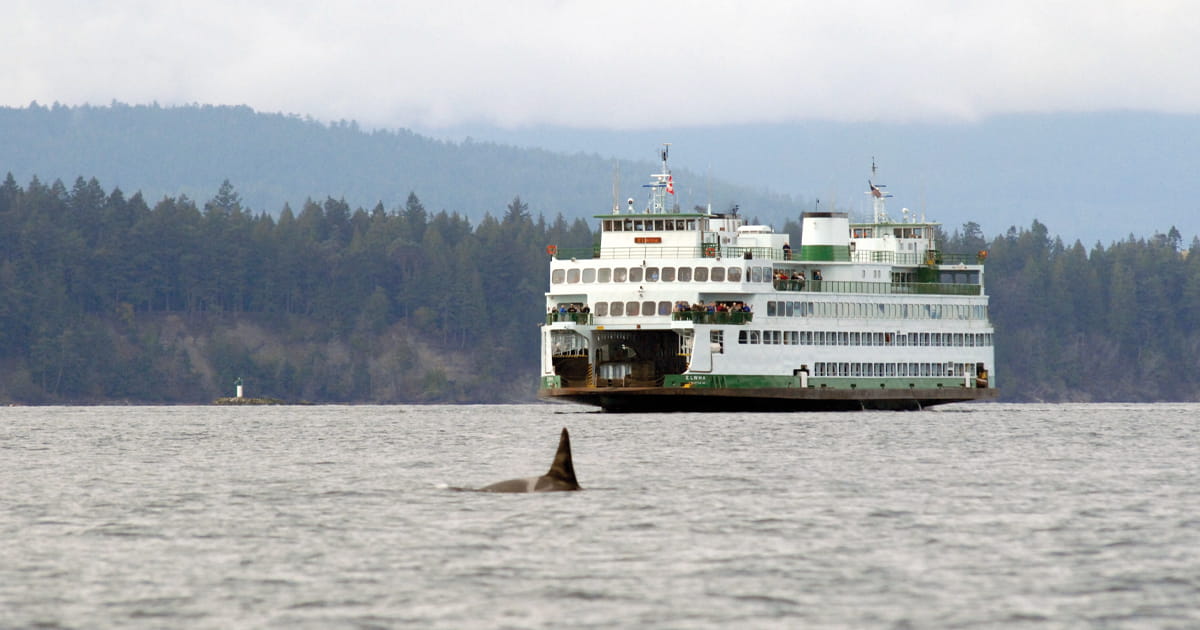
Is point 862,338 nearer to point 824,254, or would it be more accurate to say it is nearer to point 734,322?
point 824,254

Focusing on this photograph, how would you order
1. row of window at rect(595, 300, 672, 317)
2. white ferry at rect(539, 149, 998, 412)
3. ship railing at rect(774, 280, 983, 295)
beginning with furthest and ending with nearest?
ship railing at rect(774, 280, 983, 295) → row of window at rect(595, 300, 672, 317) → white ferry at rect(539, 149, 998, 412)

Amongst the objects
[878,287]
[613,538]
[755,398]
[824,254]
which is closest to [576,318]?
[755,398]

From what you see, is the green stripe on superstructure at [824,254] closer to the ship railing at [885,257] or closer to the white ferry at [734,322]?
the white ferry at [734,322]

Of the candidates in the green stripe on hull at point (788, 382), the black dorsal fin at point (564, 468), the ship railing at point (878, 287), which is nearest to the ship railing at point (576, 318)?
the green stripe on hull at point (788, 382)

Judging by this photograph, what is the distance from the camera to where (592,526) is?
133ft

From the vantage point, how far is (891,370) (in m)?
112

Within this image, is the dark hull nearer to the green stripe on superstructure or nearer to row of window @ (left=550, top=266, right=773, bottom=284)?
row of window @ (left=550, top=266, right=773, bottom=284)

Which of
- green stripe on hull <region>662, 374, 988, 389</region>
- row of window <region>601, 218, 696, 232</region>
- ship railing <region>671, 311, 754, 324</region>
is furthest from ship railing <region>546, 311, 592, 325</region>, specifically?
row of window <region>601, 218, 696, 232</region>

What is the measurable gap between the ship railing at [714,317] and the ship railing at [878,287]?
4133 millimetres

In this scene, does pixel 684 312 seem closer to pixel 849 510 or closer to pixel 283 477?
pixel 283 477

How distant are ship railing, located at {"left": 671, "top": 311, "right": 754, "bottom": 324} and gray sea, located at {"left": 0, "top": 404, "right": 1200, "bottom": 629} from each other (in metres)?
30.2

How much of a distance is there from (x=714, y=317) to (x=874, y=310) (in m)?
13.0

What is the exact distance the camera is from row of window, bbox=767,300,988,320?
349ft

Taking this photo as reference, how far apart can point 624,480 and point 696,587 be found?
2138 centimetres
